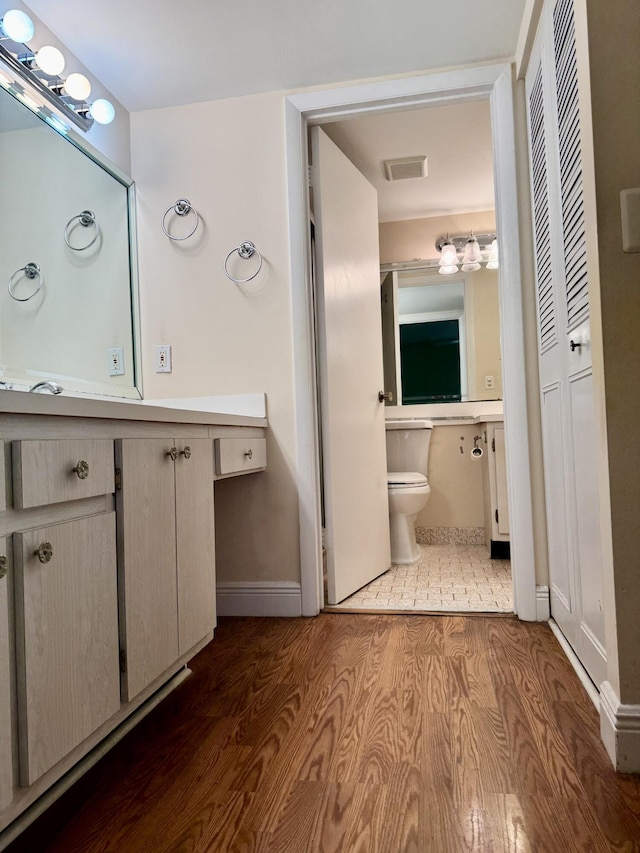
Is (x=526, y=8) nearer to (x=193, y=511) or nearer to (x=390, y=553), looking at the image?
(x=193, y=511)

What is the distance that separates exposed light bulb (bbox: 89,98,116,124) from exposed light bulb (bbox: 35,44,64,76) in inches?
8.8

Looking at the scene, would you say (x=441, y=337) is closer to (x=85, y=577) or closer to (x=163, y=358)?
(x=163, y=358)

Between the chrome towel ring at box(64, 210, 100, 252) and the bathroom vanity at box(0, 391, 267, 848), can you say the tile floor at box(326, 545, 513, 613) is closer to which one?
the bathroom vanity at box(0, 391, 267, 848)

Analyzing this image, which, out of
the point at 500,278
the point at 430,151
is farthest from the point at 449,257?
the point at 500,278

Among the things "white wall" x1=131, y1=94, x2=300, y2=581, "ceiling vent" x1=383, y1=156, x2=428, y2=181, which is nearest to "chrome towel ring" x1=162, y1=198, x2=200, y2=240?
"white wall" x1=131, y1=94, x2=300, y2=581

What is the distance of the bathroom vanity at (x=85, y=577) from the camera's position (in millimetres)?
936

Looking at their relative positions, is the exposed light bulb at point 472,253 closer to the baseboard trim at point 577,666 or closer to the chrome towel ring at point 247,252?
the chrome towel ring at point 247,252

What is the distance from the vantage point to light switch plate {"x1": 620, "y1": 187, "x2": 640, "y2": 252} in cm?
115

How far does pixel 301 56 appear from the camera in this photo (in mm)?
2098

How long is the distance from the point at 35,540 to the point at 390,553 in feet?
7.74

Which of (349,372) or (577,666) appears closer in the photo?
(577,666)

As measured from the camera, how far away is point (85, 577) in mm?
1119

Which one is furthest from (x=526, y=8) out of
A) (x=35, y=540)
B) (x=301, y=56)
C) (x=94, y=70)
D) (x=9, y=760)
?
(x=9, y=760)

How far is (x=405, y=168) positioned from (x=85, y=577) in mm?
2689
